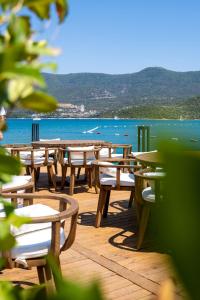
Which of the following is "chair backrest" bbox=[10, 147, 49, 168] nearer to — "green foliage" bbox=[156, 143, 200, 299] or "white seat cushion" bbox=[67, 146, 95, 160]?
"white seat cushion" bbox=[67, 146, 95, 160]

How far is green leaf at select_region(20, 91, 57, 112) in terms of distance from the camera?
1.19ft

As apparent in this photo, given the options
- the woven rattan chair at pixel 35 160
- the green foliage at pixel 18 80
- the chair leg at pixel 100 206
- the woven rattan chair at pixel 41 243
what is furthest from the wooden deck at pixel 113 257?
the woven rattan chair at pixel 35 160

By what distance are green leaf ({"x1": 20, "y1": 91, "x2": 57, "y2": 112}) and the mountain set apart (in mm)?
92185

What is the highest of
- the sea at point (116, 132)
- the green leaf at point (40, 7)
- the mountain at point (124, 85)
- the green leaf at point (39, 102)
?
the mountain at point (124, 85)

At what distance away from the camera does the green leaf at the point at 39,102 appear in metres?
0.36

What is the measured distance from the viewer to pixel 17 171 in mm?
383

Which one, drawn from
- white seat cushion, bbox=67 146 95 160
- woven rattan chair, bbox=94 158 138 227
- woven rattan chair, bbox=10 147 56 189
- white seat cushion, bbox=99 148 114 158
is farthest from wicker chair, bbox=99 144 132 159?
woven rattan chair, bbox=94 158 138 227

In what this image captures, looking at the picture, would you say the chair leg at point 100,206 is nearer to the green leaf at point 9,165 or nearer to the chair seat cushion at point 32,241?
the chair seat cushion at point 32,241

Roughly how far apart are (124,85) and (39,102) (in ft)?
406

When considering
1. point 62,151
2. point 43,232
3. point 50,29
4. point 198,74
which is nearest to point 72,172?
point 62,151

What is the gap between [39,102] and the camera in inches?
14.7

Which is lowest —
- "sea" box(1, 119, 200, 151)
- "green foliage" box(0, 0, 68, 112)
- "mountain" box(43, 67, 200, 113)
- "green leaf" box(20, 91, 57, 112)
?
"sea" box(1, 119, 200, 151)

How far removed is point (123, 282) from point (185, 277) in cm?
247

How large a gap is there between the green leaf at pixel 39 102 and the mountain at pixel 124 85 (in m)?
92.2
